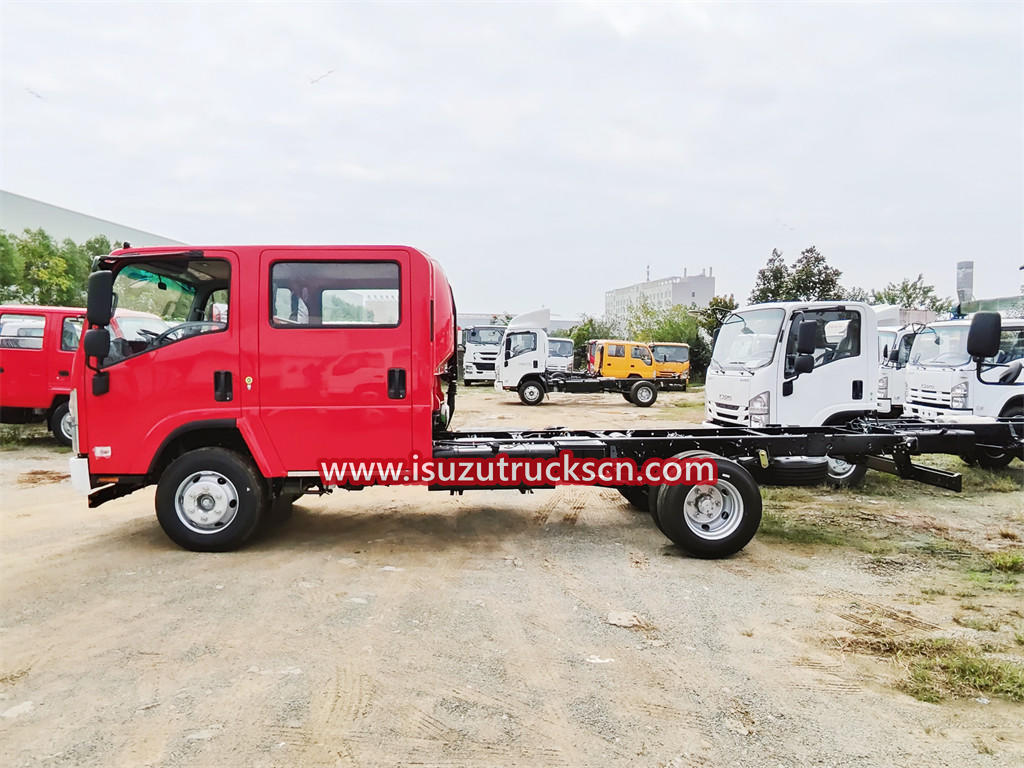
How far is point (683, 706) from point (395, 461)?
2.80 meters

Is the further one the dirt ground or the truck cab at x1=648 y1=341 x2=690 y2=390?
the truck cab at x1=648 y1=341 x2=690 y2=390

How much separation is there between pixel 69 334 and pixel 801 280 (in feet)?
97.0

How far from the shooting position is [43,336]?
9844 mm

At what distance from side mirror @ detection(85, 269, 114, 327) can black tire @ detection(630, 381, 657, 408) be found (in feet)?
52.7

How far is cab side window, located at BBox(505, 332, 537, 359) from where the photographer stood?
18766 millimetres

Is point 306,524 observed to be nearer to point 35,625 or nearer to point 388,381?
point 388,381

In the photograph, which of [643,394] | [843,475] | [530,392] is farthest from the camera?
[643,394]

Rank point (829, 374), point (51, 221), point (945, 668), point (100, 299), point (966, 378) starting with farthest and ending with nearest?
1. point (51, 221)
2. point (966, 378)
3. point (829, 374)
4. point (100, 299)
5. point (945, 668)

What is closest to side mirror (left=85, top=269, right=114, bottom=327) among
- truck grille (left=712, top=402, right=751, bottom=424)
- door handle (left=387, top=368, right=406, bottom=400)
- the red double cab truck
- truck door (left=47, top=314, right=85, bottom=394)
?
the red double cab truck

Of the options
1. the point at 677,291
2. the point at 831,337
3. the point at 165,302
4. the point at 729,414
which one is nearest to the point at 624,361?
the point at 729,414

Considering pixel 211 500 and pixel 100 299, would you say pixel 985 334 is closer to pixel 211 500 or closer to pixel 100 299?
pixel 211 500

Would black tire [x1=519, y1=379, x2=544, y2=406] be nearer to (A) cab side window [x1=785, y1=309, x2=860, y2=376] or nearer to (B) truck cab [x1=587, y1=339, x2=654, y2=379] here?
(B) truck cab [x1=587, y1=339, x2=654, y2=379]

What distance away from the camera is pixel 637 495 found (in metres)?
6.50

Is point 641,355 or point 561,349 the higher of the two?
point 561,349
